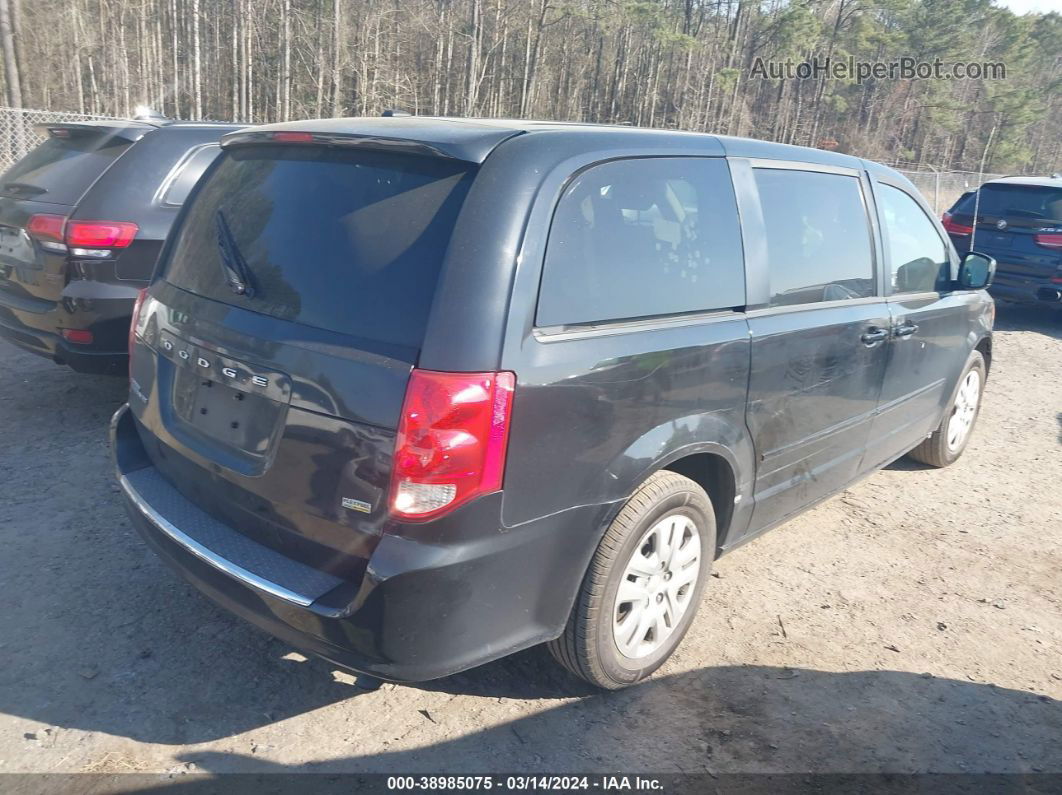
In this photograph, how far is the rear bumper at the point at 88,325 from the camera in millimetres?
4832

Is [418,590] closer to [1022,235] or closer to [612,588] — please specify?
[612,588]

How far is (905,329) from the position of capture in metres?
4.19

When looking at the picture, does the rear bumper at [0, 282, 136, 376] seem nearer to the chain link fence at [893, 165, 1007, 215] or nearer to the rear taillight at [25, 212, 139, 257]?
the rear taillight at [25, 212, 139, 257]

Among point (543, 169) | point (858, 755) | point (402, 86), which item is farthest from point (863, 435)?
point (402, 86)

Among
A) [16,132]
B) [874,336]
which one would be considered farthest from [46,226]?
[16,132]

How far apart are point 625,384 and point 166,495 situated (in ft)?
5.39

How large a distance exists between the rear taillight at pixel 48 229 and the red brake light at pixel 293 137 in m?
2.74

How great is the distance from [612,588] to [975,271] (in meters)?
3.37

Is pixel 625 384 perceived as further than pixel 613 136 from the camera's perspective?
No

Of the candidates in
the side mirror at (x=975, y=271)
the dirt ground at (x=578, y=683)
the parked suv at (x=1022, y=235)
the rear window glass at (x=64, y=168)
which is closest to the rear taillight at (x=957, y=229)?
the parked suv at (x=1022, y=235)

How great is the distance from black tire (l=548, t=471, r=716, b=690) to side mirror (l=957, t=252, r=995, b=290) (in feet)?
9.20

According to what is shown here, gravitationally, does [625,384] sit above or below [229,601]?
above

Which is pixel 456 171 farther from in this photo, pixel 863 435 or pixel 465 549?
pixel 863 435

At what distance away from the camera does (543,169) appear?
2.44 metres
